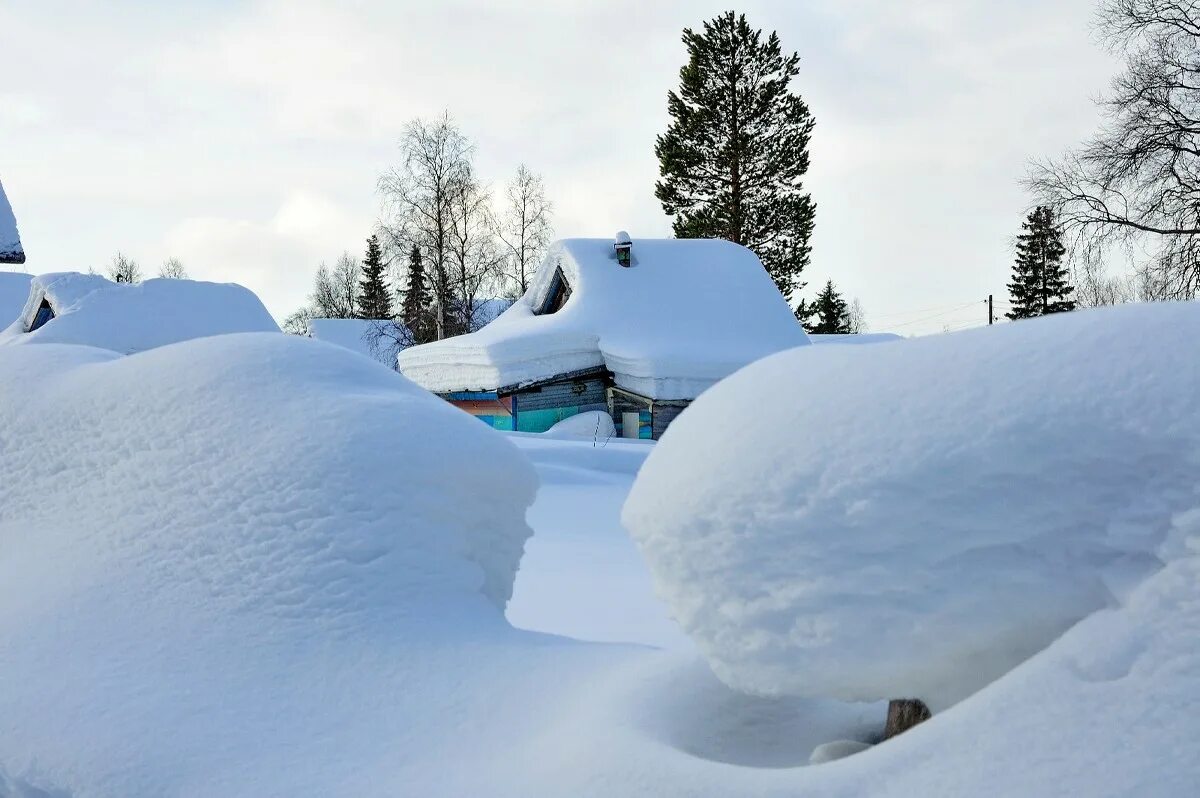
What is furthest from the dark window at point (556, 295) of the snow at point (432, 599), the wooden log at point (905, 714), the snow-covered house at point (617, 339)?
the wooden log at point (905, 714)

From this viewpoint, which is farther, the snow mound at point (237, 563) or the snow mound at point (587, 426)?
the snow mound at point (587, 426)

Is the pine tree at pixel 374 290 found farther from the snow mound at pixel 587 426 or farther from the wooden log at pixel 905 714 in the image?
the wooden log at pixel 905 714

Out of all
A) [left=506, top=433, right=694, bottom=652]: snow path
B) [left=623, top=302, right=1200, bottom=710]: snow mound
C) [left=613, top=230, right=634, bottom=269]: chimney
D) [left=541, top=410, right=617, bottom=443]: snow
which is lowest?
[left=506, top=433, right=694, bottom=652]: snow path

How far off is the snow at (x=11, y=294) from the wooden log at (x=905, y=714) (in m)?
23.1

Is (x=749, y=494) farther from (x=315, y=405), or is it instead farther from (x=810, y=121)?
(x=810, y=121)

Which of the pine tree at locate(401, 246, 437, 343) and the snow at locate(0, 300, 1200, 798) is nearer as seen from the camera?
the snow at locate(0, 300, 1200, 798)

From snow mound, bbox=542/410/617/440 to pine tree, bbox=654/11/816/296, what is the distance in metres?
11.8

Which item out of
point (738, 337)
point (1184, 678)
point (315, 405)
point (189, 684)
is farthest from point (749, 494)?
point (738, 337)

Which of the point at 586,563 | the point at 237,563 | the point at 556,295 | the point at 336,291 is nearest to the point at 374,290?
the point at 336,291

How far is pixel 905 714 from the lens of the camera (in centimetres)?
220

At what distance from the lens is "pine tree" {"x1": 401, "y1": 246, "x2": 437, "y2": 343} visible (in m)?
24.1

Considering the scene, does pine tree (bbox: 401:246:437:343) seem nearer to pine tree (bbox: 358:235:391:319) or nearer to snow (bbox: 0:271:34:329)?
snow (bbox: 0:271:34:329)

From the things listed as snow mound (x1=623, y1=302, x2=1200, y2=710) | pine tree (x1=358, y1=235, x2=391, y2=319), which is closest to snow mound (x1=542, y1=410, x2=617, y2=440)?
snow mound (x1=623, y1=302, x2=1200, y2=710)

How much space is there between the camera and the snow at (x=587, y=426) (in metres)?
15.5
